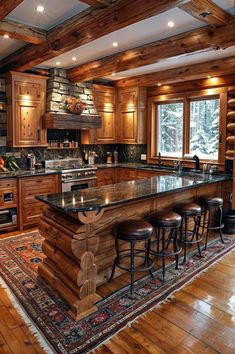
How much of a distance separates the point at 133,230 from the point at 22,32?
265 cm

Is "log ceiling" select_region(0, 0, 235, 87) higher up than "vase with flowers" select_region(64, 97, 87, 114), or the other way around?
"log ceiling" select_region(0, 0, 235, 87)

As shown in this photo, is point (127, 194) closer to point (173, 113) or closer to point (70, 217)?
point (70, 217)

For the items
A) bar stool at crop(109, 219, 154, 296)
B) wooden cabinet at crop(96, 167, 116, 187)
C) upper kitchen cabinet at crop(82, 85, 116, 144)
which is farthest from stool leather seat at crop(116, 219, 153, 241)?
upper kitchen cabinet at crop(82, 85, 116, 144)

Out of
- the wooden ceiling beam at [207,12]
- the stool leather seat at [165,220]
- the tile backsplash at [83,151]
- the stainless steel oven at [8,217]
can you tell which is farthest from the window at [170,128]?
the stainless steel oven at [8,217]

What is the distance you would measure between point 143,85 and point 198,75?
54.9 inches

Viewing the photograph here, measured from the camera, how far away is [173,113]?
6043 mm

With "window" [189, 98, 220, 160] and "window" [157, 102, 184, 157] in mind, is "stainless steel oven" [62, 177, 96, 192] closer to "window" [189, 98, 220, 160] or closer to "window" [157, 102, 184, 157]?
"window" [157, 102, 184, 157]

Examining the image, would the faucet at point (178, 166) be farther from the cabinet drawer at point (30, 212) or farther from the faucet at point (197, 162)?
the cabinet drawer at point (30, 212)

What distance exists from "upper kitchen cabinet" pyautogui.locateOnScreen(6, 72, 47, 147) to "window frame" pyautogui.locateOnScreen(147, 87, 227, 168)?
2310 mm

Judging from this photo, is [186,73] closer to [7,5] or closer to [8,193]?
[7,5]

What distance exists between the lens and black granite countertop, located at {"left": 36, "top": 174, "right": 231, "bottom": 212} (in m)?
2.59

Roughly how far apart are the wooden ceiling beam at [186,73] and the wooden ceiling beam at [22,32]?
248 centimetres

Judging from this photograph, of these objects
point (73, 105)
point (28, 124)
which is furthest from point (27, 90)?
point (73, 105)

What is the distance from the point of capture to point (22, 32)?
3.41 metres
